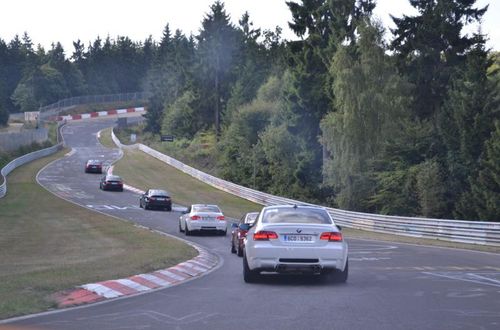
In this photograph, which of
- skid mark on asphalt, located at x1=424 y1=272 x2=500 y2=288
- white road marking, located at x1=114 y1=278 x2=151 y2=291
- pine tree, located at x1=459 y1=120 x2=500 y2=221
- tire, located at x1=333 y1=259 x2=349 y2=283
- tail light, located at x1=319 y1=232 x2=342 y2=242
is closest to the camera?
white road marking, located at x1=114 y1=278 x2=151 y2=291

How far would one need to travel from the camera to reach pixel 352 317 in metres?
11.0

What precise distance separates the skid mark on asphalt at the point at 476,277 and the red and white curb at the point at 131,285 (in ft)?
18.1

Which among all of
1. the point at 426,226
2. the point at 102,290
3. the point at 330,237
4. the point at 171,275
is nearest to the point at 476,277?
the point at 330,237

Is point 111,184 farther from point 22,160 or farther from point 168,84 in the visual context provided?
point 168,84

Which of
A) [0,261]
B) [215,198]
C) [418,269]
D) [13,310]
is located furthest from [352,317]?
[215,198]

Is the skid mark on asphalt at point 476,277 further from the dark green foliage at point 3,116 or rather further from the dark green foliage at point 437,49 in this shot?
the dark green foliage at point 3,116

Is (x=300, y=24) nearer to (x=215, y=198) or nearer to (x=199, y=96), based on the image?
(x=215, y=198)

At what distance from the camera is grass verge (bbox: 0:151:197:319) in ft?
43.6

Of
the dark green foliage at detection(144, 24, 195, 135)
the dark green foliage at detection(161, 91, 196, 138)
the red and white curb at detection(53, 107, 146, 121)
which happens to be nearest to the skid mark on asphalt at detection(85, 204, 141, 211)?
the dark green foliage at detection(161, 91, 196, 138)

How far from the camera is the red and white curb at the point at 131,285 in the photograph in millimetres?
12695

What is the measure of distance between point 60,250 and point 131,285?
11.4m

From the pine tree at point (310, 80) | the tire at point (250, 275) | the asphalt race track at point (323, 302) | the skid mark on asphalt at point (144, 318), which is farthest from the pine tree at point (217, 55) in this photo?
the skid mark on asphalt at point (144, 318)

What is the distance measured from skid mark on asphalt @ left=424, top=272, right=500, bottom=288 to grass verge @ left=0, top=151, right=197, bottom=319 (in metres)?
6.45

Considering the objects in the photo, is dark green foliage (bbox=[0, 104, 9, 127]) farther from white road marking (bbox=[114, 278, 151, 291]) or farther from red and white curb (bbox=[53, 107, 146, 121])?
white road marking (bbox=[114, 278, 151, 291])
